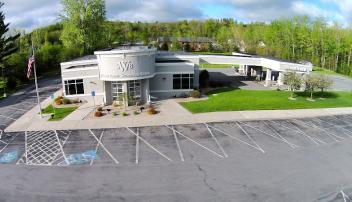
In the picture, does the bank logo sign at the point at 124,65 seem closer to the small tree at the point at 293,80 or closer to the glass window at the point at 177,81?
the glass window at the point at 177,81

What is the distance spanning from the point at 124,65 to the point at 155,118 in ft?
24.3

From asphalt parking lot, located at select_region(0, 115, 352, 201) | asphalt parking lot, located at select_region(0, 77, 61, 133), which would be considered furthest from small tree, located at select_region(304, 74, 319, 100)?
asphalt parking lot, located at select_region(0, 77, 61, 133)

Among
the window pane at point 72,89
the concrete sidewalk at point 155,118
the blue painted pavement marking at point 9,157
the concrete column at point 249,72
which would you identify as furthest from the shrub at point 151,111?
the concrete column at point 249,72

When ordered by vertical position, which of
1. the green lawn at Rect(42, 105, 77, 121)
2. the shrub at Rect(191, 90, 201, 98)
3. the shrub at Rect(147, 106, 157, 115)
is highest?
the shrub at Rect(191, 90, 201, 98)

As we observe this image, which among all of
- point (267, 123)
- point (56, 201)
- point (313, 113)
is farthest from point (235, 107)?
point (56, 201)

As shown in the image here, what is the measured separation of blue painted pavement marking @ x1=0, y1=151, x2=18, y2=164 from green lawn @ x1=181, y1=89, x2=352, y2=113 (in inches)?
667

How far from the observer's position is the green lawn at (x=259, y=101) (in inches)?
1310

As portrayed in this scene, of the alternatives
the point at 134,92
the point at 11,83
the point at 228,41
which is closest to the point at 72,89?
the point at 134,92

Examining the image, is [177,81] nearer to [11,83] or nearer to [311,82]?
[311,82]

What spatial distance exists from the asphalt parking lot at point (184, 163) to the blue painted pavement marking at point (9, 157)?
0.23 ft

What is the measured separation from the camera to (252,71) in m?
54.8

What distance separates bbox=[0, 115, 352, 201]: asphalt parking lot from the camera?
1720 cm

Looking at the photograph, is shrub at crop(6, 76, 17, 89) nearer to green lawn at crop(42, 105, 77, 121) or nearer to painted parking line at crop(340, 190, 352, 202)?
green lawn at crop(42, 105, 77, 121)

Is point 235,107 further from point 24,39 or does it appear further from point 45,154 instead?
point 24,39
